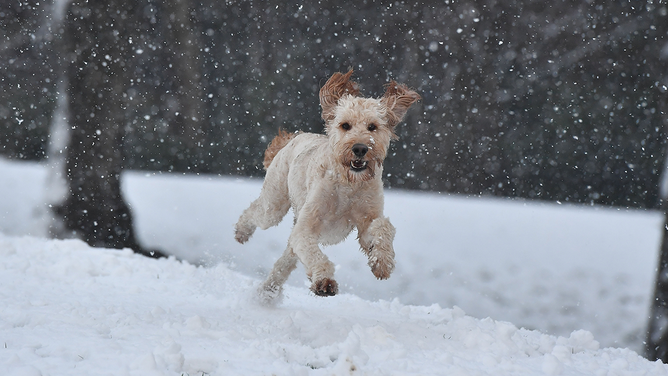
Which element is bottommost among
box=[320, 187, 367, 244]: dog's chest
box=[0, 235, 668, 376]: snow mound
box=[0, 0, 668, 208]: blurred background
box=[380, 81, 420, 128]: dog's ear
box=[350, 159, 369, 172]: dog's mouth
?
box=[0, 235, 668, 376]: snow mound

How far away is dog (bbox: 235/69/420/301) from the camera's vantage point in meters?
3.63

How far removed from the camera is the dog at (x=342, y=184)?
3.63 metres

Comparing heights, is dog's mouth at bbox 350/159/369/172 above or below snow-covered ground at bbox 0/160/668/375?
above

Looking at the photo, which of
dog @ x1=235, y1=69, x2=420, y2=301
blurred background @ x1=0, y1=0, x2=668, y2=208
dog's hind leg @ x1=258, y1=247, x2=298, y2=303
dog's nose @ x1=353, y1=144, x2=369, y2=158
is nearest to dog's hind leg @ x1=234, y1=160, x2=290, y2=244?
dog @ x1=235, y1=69, x2=420, y2=301

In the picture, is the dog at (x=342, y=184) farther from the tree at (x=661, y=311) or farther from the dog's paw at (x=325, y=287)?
the tree at (x=661, y=311)

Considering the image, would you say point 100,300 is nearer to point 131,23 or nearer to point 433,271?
point 131,23

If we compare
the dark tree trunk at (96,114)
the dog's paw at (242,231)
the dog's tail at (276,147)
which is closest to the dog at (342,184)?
the dog's tail at (276,147)

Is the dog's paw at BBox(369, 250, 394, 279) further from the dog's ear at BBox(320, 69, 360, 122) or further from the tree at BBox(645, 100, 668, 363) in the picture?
the tree at BBox(645, 100, 668, 363)

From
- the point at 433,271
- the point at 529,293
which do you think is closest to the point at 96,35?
the point at 433,271

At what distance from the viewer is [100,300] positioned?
4129mm

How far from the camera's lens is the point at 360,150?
11.9 feet

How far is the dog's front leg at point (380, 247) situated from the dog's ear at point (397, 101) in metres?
0.74

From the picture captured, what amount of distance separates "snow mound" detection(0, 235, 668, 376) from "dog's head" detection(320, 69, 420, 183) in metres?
1.01

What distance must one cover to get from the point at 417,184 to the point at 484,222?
57.8 inches
